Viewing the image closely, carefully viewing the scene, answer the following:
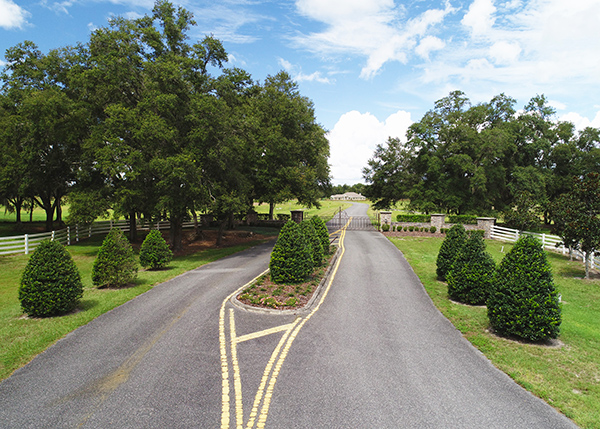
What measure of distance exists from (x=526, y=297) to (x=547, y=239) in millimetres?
21318

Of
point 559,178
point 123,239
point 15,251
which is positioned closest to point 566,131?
point 559,178

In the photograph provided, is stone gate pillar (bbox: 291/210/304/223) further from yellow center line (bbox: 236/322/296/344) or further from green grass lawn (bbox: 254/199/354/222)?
yellow center line (bbox: 236/322/296/344)

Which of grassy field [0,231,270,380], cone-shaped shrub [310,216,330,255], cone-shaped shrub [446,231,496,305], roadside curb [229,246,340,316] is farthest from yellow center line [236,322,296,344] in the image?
cone-shaped shrub [310,216,330,255]

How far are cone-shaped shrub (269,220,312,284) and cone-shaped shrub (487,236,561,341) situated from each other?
7.42 metres

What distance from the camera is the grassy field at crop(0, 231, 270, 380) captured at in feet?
26.4

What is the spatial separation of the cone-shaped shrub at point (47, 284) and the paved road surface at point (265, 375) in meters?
1.43

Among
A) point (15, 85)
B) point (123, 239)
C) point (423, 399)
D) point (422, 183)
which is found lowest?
point (423, 399)

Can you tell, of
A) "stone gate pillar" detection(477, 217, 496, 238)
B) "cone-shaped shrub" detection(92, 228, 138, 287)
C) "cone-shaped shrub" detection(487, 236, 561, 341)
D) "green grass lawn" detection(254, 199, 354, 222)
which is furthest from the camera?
"green grass lawn" detection(254, 199, 354, 222)

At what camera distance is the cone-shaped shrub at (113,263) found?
13391 millimetres

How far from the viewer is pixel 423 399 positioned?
6375 mm

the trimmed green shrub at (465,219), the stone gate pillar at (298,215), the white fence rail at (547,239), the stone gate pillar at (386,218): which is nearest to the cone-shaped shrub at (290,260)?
the white fence rail at (547,239)

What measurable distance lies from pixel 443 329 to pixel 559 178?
1682 inches

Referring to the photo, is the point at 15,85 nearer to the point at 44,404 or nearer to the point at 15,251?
the point at 15,251

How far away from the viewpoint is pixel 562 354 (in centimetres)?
838
